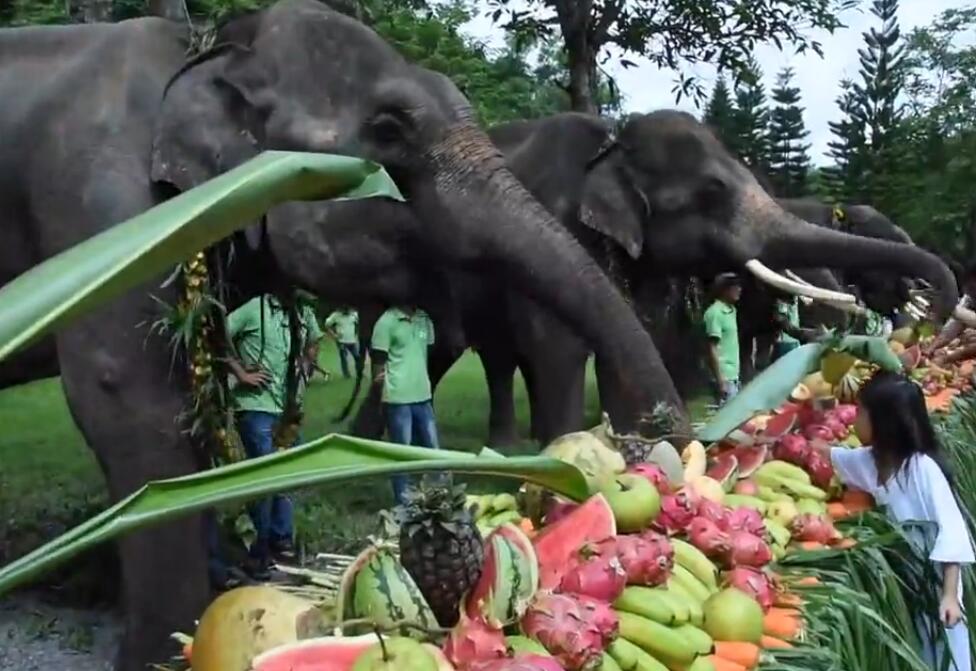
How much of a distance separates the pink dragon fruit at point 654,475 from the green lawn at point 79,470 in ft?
2.35

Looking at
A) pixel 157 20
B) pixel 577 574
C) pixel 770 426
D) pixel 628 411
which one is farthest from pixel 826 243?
pixel 577 574

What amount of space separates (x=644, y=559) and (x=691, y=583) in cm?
24

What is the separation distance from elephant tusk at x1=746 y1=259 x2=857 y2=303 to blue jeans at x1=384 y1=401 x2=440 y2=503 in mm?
1670

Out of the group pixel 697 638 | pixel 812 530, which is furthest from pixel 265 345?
pixel 697 638

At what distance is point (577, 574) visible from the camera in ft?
6.43

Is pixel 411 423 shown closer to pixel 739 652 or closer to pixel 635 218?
pixel 635 218

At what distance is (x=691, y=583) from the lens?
2.25 m

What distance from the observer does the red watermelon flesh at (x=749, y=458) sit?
323cm

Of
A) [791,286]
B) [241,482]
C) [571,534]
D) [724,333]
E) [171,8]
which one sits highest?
[171,8]

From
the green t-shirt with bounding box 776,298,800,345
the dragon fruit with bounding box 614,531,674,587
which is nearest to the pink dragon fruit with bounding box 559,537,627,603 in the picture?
the dragon fruit with bounding box 614,531,674,587

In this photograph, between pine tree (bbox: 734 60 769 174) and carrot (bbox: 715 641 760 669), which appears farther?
pine tree (bbox: 734 60 769 174)

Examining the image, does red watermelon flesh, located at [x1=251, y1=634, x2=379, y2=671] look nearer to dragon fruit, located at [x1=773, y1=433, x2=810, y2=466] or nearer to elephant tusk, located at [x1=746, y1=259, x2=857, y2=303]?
dragon fruit, located at [x1=773, y1=433, x2=810, y2=466]

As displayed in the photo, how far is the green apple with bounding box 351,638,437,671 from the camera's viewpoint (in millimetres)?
1482

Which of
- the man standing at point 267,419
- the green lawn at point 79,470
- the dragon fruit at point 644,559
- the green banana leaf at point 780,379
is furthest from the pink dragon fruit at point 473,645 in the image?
the man standing at point 267,419
